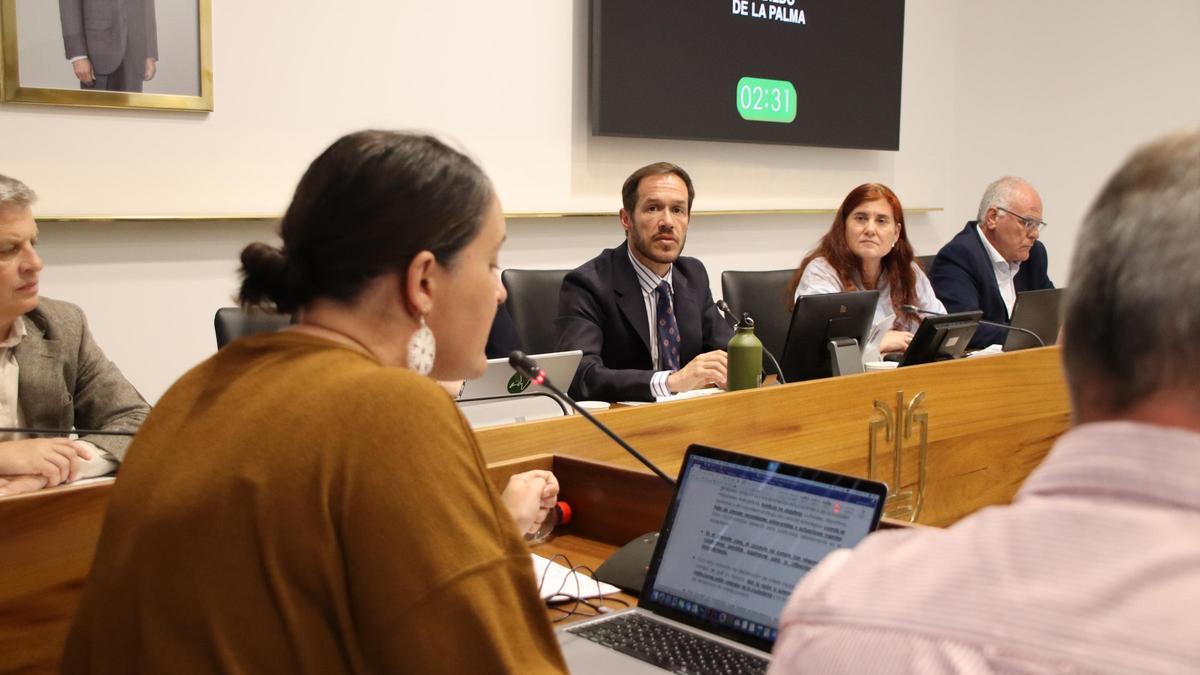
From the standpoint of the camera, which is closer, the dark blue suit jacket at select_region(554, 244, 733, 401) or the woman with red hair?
the dark blue suit jacket at select_region(554, 244, 733, 401)

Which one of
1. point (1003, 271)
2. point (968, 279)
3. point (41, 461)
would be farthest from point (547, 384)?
point (1003, 271)

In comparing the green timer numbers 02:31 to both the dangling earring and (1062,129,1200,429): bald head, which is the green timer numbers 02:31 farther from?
(1062,129,1200,429): bald head

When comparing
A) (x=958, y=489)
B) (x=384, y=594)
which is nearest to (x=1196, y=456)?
(x=384, y=594)

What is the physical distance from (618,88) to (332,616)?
12.7 feet

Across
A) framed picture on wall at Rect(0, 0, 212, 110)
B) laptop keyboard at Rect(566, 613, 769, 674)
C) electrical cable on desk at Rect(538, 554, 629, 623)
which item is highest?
framed picture on wall at Rect(0, 0, 212, 110)

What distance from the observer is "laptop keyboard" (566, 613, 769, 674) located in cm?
139

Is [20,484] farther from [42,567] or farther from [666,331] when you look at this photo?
[666,331]

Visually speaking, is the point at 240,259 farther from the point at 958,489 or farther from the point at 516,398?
the point at 958,489

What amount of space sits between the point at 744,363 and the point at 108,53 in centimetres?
219

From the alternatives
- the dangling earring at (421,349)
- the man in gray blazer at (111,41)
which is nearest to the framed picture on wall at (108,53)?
the man in gray blazer at (111,41)

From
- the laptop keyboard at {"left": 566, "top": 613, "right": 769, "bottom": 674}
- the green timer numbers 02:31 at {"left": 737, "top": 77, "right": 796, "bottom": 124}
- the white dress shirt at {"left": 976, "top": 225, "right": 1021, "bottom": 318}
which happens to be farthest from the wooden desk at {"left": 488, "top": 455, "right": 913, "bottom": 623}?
the green timer numbers 02:31 at {"left": 737, "top": 77, "right": 796, "bottom": 124}

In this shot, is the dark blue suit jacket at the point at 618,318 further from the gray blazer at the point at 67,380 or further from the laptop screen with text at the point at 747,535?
the laptop screen with text at the point at 747,535

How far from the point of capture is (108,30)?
3506 mm

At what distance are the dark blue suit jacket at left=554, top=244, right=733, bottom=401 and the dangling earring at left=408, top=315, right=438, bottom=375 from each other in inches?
72.6
